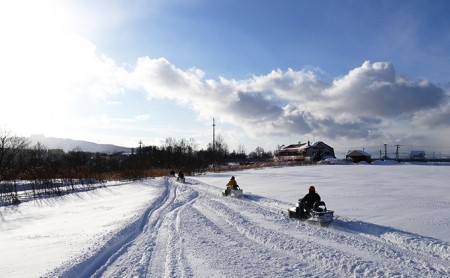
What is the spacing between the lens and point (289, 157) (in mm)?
95000

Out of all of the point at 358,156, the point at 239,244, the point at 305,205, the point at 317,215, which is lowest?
the point at 239,244

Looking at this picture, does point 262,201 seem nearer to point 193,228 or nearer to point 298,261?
point 193,228

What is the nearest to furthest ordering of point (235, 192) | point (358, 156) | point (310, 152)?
1. point (235, 192)
2. point (358, 156)
3. point (310, 152)

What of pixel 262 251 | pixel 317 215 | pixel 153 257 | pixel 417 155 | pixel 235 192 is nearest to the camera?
pixel 153 257

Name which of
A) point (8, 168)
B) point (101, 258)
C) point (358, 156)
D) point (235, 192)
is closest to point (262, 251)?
point (101, 258)

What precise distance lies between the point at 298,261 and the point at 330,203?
913 centimetres

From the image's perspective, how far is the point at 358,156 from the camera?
7738 cm

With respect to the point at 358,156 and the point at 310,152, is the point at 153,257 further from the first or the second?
the point at 310,152

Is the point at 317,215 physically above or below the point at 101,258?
above

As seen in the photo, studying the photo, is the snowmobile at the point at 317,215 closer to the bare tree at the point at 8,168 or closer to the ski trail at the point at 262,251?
the ski trail at the point at 262,251

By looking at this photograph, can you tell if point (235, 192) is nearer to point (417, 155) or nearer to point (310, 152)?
point (310, 152)

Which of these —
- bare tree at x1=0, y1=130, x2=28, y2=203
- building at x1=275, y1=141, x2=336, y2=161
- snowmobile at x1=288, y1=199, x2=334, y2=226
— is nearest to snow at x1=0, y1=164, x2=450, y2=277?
snowmobile at x1=288, y1=199, x2=334, y2=226

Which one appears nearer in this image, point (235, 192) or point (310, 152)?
point (235, 192)

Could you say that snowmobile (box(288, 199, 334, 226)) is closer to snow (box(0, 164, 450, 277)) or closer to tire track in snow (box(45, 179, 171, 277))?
snow (box(0, 164, 450, 277))
